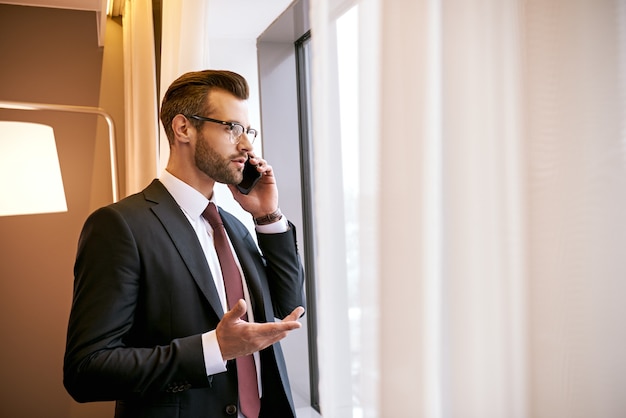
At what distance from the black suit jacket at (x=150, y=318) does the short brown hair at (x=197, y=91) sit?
227 millimetres

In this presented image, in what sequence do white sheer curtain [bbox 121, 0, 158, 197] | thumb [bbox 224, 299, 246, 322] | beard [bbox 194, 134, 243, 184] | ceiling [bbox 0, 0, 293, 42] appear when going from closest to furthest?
1. thumb [bbox 224, 299, 246, 322]
2. beard [bbox 194, 134, 243, 184]
3. white sheer curtain [bbox 121, 0, 158, 197]
4. ceiling [bbox 0, 0, 293, 42]

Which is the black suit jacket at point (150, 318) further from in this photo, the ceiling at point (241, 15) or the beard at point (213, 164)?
the ceiling at point (241, 15)

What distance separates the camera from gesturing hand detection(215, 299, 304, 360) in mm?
1317

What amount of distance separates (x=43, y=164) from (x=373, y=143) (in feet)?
11.6

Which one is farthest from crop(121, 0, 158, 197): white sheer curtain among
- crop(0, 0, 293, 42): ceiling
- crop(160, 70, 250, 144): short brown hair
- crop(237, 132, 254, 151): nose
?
crop(237, 132, 254, 151): nose

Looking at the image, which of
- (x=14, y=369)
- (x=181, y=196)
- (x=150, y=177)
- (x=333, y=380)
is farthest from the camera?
(x=14, y=369)

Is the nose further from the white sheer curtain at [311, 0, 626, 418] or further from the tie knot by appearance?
the white sheer curtain at [311, 0, 626, 418]

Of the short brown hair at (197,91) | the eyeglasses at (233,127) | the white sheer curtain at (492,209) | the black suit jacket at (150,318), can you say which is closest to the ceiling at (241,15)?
the short brown hair at (197,91)

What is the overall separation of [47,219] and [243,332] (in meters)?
2.92

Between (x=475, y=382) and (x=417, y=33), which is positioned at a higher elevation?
(x=417, y=33)

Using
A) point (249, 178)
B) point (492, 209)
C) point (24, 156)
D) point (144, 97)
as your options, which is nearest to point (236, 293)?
point (249, 178)

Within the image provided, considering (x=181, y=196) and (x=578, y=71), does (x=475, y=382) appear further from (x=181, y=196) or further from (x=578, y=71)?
A: (x=181, y=196)

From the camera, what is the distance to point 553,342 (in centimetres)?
61

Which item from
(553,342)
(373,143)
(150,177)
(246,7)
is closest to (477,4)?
(373,143)
